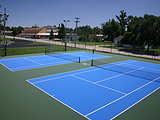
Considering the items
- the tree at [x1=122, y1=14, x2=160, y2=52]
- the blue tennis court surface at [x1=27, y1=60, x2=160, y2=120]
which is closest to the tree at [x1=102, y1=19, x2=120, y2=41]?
the tree at [x1=122, y1=14, x2=160, y2=52]

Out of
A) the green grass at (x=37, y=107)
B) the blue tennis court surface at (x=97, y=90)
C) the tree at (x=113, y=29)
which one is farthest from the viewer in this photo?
the tree at (x=113, y=29)

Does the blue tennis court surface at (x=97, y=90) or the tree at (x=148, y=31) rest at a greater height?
the tree at (x=148, y=31)

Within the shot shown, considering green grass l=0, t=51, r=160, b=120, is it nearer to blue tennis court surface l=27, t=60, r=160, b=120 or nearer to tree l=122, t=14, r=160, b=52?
blue tennis court surface l=27, t=60, r=160, b=120

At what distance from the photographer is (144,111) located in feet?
31.5

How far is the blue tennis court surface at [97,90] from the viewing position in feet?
32.2

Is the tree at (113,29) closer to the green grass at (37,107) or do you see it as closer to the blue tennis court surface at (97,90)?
the blue tennis court surface at (97,90)

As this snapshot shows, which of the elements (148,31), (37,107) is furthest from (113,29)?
(37,107)

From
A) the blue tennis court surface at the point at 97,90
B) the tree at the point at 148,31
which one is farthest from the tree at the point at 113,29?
the blue tennis court surface at the point at 97,90

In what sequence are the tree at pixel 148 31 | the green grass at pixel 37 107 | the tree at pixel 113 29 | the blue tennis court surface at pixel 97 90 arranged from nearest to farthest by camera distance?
the green grass at pixel 37 107 → the blue tennis court surface at pixel 97 90 → the tree at pixel 148 31 → the tree at pixel 113 29

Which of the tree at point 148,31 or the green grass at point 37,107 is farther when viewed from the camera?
the tree at point 148,31

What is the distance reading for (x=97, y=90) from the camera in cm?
1294


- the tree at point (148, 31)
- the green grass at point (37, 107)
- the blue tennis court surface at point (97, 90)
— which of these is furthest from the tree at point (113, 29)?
the green grass at point (37, 107)

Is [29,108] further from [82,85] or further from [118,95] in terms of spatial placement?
[118,95]

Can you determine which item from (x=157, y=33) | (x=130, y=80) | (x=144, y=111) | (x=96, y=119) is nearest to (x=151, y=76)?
(x=130, y=80)
